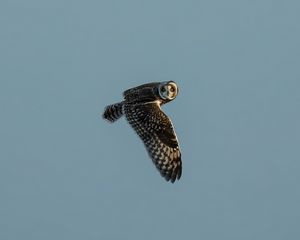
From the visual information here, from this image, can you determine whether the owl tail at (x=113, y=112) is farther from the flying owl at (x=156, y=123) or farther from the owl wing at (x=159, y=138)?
the owl wing at (x=159, y=138)

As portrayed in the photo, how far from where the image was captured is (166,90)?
21.6 m

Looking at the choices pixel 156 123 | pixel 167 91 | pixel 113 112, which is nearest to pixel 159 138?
pixel 156 123

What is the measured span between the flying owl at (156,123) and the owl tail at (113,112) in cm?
30

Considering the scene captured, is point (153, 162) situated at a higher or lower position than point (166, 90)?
lower

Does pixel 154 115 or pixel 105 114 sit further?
pixel 105 114

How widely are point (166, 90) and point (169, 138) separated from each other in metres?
1.31

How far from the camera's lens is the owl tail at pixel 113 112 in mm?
22656

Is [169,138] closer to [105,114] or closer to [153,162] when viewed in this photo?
[153,162]

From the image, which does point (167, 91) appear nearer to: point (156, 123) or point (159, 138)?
point (156, 123)

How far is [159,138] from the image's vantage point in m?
20.7

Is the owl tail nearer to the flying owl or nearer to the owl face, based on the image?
the flying owl

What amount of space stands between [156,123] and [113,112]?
2079mm

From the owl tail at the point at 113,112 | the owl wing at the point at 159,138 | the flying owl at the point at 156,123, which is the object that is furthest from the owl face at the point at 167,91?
the owl tail at the point at 113,112

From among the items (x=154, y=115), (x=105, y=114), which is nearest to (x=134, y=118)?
(x=154, y=115)
